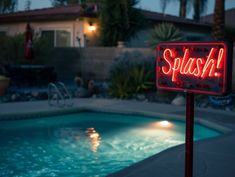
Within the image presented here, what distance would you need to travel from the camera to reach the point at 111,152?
8.52 metres

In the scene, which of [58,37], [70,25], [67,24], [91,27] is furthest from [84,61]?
[58,37]

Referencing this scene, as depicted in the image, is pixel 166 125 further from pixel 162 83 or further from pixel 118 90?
pixel 162 83

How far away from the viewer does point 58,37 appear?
851 inches

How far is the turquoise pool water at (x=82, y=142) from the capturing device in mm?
7355

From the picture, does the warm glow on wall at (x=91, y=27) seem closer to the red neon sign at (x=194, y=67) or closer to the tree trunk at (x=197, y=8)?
the tree trunk at (x=197, y=8)

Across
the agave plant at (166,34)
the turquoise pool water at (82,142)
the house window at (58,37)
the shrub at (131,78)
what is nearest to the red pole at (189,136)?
the turquoise pool water at (82,142)

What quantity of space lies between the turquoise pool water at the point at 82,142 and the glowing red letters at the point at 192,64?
3719 millimetres

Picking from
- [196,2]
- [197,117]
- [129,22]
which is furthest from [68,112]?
[196,2]

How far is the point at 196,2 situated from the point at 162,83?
30.2 metres

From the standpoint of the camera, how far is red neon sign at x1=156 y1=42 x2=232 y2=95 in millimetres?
3215

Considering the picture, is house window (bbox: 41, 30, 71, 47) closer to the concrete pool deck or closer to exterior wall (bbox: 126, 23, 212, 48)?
exterior wall (bbox: 126, 23, 212, 48)

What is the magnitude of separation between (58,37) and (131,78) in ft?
25.5

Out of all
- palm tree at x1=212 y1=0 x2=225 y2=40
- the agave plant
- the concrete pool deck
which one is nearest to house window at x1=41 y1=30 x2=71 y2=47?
the agave plant

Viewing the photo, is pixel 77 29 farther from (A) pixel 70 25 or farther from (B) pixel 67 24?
(B) pixel 67 24
